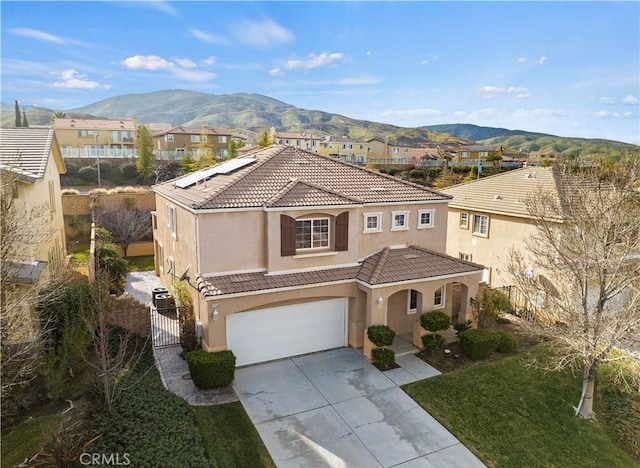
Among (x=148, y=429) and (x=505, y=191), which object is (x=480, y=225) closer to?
(x=505, y=191)

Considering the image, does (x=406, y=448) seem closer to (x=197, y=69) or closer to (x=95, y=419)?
(x=95, y=419)

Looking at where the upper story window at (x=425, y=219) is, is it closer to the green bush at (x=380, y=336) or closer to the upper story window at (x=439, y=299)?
the upper story window at (x=439, y=299)

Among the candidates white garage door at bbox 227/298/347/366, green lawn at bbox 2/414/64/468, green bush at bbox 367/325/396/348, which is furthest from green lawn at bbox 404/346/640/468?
green lawn at bbox 2/414/64/468

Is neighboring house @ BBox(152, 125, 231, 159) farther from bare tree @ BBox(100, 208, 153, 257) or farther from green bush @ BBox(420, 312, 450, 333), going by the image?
green bush @ BBox(420, 312, 450, 333)

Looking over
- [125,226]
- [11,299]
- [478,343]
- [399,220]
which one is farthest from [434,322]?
[125,226]

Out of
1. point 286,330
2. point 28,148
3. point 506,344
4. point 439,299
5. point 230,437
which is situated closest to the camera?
point 230,437

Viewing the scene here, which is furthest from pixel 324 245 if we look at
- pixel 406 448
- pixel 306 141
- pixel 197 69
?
pixel 306 141
